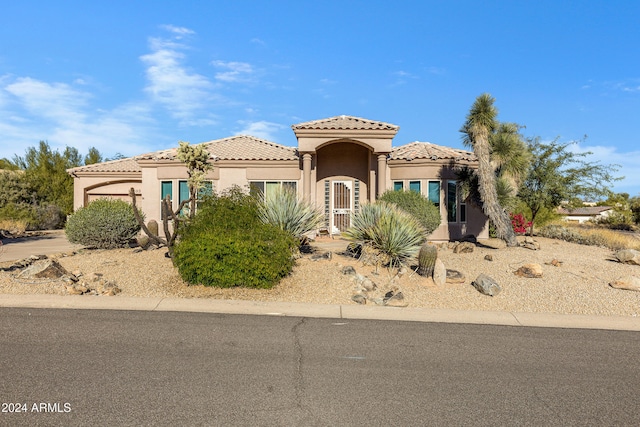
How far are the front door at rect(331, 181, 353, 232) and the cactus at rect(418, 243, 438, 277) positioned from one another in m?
10.6

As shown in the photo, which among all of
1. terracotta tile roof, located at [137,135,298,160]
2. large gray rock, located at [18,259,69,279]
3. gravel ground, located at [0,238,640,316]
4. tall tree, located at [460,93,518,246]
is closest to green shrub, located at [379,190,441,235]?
tall tree, located at [460,93,518,246]

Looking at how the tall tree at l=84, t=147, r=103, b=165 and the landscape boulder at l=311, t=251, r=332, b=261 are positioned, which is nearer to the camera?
the landscape boulder at l=311, t=251, r=332, b=261

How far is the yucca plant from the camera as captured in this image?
12016 millimetres

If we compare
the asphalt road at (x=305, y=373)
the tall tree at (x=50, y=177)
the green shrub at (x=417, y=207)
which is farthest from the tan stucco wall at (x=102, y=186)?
the asphalt road at (x=305, y=373)

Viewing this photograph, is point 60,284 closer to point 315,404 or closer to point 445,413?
point 315,404

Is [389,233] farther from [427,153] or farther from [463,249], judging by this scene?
[427,153]

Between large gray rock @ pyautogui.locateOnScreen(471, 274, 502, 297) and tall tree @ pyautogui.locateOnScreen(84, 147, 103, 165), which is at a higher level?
tall tree @ pyautogui.locateOnScreen(84, 147, 103, 165)

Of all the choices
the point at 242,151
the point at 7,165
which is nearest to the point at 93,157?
the point at 7,165

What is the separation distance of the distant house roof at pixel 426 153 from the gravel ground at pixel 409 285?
8047 mm

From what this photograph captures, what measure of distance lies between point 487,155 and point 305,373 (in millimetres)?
14126

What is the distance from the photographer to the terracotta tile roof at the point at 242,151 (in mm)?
21989

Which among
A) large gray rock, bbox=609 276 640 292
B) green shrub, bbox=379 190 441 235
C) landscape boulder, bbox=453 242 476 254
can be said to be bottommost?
large gray rock, bbox=609 276 640 292

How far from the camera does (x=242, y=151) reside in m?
23.0

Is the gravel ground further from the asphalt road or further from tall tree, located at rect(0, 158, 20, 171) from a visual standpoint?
tall tree, located at rect(0, 158, 20, 171)
